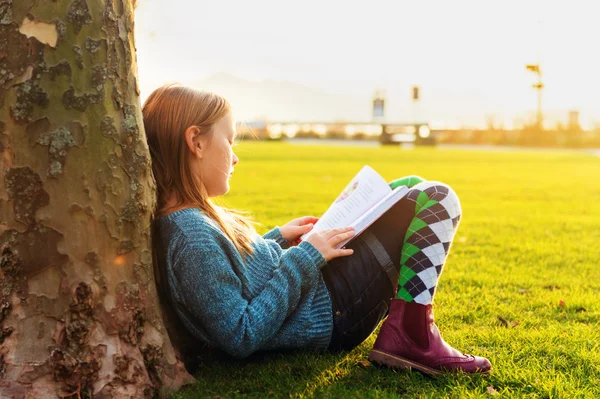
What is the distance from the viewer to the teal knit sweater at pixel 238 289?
224cm

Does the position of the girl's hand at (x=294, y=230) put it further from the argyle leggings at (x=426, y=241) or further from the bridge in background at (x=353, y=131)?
the bridge in background at (x=353, y=131)

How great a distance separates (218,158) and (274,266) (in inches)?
17.1

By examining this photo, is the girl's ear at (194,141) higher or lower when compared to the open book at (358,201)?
higher

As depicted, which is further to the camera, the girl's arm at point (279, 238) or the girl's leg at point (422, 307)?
A: the girl's arm at point (279, 238)

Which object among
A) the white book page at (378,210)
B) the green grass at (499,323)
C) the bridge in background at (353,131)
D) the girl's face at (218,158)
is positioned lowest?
the green grass at (499,323)

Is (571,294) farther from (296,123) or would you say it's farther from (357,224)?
(296,123)

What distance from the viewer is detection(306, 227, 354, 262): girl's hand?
2.47 meters

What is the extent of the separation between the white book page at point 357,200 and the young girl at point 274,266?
4.3 inches

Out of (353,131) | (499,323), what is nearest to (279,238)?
(499,323)

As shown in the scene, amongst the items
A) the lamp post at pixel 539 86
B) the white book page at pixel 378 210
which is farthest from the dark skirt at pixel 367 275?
the lamp post at pixel 539 86

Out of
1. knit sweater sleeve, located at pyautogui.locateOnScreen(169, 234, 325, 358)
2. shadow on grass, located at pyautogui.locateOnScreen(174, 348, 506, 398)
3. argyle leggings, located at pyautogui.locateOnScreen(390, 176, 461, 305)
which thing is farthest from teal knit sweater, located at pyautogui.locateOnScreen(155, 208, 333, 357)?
argyle leggings, located at pyautogui.locateOnScreen(390, 176, 461, 305)

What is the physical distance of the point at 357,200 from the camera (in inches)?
110

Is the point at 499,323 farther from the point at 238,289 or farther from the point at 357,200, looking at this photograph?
the point at 238,289

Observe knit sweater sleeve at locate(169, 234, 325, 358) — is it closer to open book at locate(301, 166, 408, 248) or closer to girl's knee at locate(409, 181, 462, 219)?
open book at locate(301, 166, 408, 248)
